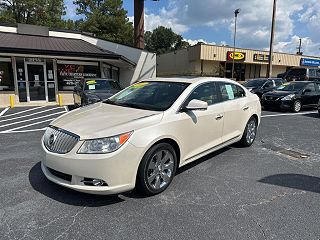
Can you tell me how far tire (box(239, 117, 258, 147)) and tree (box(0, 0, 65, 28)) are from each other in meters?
38.0

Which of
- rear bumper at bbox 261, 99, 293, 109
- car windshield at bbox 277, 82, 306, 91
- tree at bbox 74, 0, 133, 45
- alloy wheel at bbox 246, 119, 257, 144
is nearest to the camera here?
alloy wheel at bbox 246, 119, 257, 144

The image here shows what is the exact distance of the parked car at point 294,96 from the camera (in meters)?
11.6

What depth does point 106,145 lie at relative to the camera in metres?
3.05

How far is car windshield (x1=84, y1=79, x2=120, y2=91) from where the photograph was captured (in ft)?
33.7

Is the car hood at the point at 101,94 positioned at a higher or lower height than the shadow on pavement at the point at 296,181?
higher

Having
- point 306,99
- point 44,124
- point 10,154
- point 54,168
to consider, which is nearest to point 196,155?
point 54,168

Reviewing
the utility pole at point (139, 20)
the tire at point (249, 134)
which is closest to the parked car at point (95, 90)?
the tire at point (249, 134)

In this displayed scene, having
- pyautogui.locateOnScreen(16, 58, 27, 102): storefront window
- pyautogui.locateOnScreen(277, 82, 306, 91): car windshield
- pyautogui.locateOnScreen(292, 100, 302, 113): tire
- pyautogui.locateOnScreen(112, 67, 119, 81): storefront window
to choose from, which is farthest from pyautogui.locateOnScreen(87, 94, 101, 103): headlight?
pyautogui.locateOnScreen(112, 67, 119, 81): storefront window

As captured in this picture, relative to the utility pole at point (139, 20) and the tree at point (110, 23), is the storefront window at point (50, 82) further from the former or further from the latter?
the tree at point (110, 23)

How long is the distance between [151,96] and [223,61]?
29.3 meters

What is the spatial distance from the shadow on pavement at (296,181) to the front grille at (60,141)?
2935mm

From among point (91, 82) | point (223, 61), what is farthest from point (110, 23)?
point (91, 82)

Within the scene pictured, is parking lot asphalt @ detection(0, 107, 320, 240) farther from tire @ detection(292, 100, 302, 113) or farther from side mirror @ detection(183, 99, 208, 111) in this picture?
tire @ detection(292, 100, 302, 113)

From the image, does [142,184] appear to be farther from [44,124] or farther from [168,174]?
[44,124]
